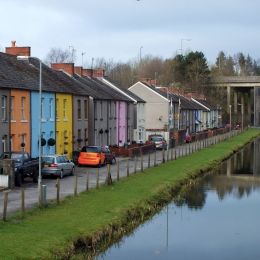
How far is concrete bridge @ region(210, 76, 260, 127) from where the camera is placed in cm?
15030

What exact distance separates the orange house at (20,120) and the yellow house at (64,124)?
5414 millimetres

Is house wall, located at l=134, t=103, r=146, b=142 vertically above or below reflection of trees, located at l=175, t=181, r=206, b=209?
above

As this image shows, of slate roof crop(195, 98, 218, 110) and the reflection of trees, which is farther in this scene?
slate roof crop(195, 98, 218, 110)

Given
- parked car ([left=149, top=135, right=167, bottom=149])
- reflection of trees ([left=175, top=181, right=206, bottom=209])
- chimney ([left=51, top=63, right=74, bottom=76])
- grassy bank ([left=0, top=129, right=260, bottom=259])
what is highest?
chimney ([left=51, top=63, right=74, bottom=76])

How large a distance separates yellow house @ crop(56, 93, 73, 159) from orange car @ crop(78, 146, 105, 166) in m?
2.36

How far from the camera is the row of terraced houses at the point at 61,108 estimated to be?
4216cm

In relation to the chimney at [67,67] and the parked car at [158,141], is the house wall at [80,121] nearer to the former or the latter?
the chimney at [67,67]

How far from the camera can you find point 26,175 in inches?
1425

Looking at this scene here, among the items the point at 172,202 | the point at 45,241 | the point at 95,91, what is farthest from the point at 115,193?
the point at 95,91

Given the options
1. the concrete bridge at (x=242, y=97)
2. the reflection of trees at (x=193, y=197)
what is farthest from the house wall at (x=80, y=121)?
the concrete bridge at (x=242, y=97)

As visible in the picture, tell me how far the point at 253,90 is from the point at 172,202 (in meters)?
144

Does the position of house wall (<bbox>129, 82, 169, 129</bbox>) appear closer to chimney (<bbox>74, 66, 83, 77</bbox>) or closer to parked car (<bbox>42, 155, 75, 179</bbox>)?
chimney (<bbox>74, 66, 83, 77</bbox>)

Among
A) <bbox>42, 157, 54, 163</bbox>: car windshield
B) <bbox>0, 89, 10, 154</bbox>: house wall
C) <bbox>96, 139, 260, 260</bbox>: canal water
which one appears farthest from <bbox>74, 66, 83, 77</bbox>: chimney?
<bbox>96, 139, 260, 260</bbox>: canal water

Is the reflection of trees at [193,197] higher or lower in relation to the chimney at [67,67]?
lower
